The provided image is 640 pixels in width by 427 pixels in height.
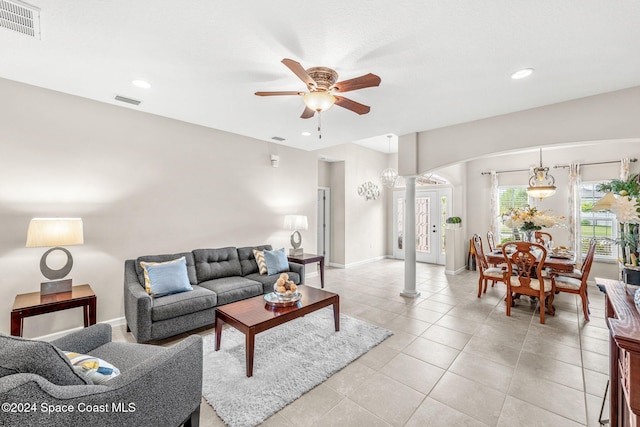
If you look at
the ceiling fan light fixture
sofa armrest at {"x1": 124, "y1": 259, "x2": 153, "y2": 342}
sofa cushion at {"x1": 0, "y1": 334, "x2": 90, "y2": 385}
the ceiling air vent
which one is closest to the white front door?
the ceiling fan light fixture

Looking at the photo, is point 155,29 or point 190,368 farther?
point 155,29

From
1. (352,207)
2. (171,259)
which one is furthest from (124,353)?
(352,207)

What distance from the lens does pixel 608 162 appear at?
5.07 m

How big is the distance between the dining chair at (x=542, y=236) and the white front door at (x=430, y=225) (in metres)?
2.13

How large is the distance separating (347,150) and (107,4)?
5.61 meters

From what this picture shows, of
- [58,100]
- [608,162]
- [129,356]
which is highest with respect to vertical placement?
[58,100]

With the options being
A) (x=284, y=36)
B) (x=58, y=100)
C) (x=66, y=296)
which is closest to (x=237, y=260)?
(x=66, y=296)

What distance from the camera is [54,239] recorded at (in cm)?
264

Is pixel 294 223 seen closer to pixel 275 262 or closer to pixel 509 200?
pixel 275 262

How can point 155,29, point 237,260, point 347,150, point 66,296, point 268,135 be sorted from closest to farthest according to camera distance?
point 155,29 < point 66,296 < point 237,260 < point 268,135 < point 347,150

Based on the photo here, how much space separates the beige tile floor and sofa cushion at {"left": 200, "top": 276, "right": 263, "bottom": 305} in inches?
17.9

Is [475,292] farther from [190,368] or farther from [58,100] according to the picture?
[58,100]

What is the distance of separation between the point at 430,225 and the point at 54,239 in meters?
7.58

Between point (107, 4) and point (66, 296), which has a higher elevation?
point (107, 4)
